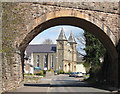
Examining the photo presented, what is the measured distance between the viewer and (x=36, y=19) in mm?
15656

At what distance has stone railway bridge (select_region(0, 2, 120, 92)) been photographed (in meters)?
15.5

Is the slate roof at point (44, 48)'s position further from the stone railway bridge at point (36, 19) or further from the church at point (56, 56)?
the stone railway bridge at point (36, 19)

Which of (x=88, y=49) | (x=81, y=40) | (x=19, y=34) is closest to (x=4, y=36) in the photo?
(x=19, y=34)

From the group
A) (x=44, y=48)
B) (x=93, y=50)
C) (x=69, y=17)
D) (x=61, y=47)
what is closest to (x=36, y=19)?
(x=69, y=17)

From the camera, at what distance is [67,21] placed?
17.4 metres

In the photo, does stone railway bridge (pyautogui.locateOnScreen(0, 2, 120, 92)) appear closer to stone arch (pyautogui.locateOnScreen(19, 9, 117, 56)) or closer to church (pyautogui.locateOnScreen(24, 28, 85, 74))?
stone arch (pyautogui.locateOnScreen(19, 9, 117, 56))

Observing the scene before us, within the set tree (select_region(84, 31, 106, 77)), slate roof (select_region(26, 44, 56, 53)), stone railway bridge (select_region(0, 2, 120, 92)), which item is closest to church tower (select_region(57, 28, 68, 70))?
slate roof (select_region(26, 44, 56, 53))

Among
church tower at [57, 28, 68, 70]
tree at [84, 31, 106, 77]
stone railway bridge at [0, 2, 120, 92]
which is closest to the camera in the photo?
stone railway bridge at [0, 2, 120, 92]

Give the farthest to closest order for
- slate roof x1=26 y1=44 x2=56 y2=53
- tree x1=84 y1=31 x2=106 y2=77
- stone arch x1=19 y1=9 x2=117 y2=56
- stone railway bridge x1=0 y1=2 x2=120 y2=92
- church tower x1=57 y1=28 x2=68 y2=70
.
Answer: slate roof x1=26 y1=44 x2=56 y2=53 < church tower x1=57 y1=28 x2=68 y2=70 < tree x1=84 y1=31 x2=106 y2=77 < stone arch x1=19 y1=9 x2=117 y2=56 < stone railway bridge x1=0 y1=2 x2=120 y2=92

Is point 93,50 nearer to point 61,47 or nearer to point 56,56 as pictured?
point 61,47

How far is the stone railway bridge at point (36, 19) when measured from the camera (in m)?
15.5

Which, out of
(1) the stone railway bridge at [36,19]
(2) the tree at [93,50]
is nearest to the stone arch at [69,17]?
(1) the stone railway bridge at [36,19]

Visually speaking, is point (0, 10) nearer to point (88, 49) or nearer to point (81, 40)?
point (88, 49)

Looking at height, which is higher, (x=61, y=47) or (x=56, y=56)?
(x=61, y=47)
